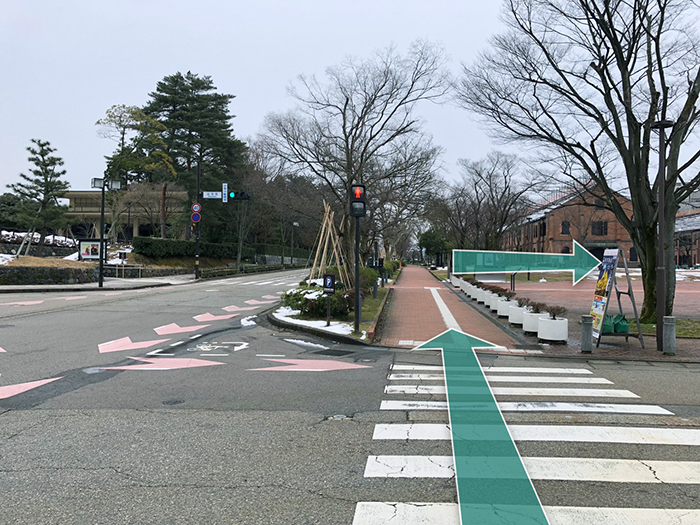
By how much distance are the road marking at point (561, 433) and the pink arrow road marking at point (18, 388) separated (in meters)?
4.72

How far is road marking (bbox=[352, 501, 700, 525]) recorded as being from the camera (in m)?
3.24

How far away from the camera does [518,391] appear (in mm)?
6875

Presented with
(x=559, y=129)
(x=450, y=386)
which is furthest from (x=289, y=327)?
(x=559, y=129)

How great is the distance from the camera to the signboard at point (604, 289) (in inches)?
417

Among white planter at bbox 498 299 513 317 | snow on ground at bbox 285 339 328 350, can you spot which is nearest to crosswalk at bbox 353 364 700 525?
snow on ground at bbox 285 339 328 350

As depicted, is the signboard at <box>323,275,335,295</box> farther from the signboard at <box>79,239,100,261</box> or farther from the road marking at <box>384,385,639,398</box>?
the signboard at <box>79,239,100,261</box>

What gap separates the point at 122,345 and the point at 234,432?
6212 millimetres

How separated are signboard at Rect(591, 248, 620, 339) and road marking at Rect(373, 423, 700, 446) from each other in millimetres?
5800

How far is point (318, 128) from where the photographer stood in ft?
70.7

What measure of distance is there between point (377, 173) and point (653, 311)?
47.8ft

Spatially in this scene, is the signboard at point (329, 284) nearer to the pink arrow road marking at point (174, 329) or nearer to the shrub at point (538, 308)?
the pink arrow road marking at point (174, 329)

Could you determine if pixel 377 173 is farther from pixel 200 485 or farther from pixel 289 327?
pixel 200 485
